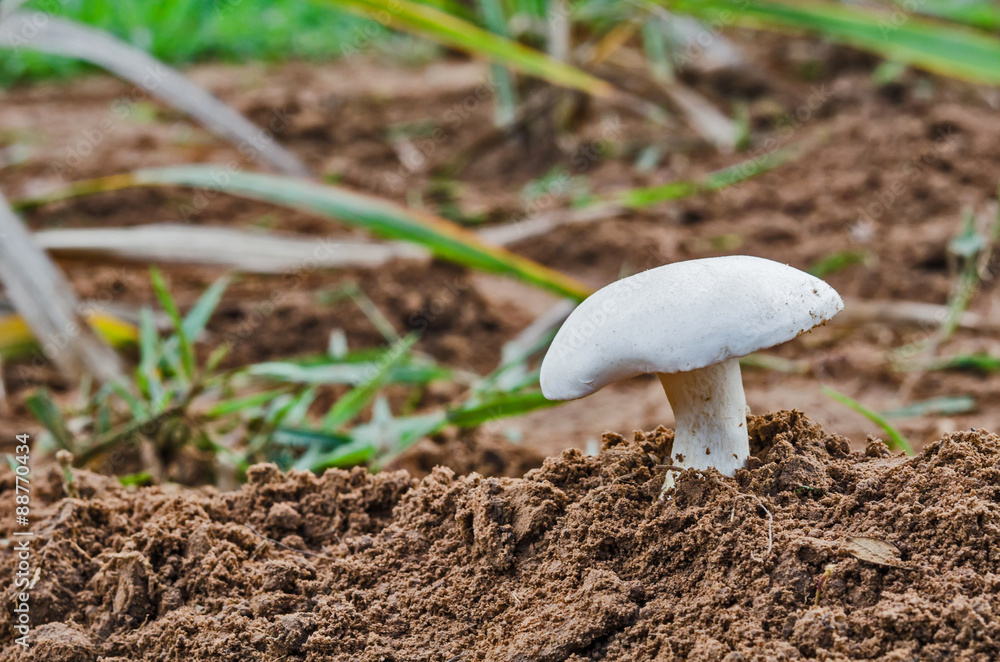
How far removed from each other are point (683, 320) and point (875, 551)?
36 cm

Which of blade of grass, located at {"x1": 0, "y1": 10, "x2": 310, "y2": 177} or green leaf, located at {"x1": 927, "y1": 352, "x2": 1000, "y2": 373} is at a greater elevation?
blade of grass, located at {"x1": 0, "y1": 10, "x2": 310, "y2": 177}

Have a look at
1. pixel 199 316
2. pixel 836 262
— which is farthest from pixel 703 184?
pixel 199 316

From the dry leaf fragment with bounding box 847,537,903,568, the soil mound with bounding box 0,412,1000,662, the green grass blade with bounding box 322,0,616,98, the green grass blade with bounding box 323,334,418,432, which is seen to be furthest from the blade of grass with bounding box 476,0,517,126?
the dry leaf fragment with bounding box 847,537,903,568

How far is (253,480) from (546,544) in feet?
1.73

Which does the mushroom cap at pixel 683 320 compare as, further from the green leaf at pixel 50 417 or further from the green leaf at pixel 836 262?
the green leaf at pixel 836 262

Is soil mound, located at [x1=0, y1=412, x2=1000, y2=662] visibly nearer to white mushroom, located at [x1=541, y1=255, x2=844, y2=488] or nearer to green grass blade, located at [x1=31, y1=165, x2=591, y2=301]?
white mushroom, located at [x1=541, y1=255, x2=844, y2=488]

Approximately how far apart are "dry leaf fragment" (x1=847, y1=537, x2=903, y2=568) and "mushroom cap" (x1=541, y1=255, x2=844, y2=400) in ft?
0.86

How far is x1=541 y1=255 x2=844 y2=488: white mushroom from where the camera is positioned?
1.00 m

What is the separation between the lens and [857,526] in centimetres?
108

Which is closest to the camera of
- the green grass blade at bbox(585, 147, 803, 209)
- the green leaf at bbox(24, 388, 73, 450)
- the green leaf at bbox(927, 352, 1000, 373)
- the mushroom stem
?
the mushroom stem

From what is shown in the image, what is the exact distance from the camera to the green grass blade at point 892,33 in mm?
2723

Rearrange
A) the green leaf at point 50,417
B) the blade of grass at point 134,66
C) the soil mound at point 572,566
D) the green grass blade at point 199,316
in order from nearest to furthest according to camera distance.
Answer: the soil mound at point 572,566 < the green leaf at point 50,417 < the green grass blade at point 199,316 < the blade of grass at point 134,66

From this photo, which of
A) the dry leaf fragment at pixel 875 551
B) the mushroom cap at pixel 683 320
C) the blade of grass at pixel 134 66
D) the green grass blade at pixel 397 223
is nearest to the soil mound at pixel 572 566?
the dry leaf fragment at pixel 875 551

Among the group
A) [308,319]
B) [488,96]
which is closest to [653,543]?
[308,319]
